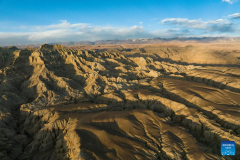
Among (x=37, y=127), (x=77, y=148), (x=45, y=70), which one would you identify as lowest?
(x=37, y=127)

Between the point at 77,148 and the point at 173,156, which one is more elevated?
the point at 77,148

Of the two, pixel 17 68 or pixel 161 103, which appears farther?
pixel 17 68

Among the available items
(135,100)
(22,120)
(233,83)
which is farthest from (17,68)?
(233,83)

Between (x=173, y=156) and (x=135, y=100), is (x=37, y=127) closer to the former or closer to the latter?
(x=135, y=100)

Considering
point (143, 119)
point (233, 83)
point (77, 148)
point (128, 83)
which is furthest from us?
point (128, 83)

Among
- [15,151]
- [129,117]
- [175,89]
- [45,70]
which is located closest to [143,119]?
[129,117]

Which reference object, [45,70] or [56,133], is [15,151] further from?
[45,70]

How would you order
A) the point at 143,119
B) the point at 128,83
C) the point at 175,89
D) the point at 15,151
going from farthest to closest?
the point at 128,83 < the point at 175,89 < the point at 143,119 < the point at 15,151

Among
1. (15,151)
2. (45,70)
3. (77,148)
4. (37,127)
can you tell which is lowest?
(15,151)

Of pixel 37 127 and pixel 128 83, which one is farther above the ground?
pixel 128 83
